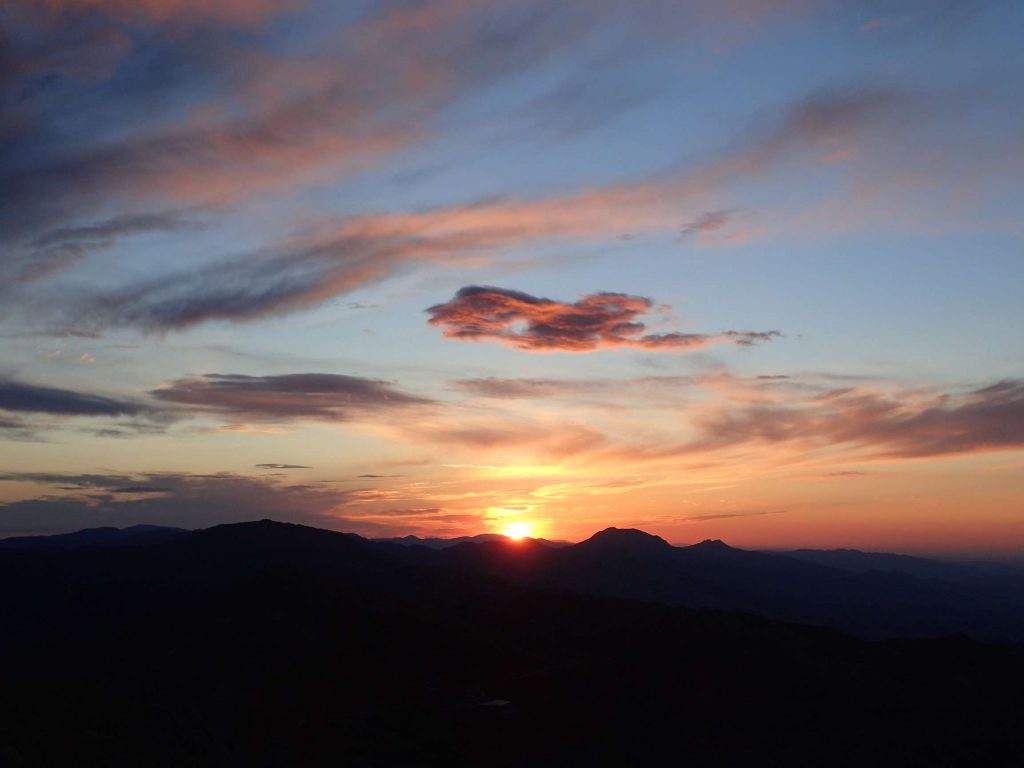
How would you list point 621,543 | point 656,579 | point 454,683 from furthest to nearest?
point 621,543
point 656,579
point 454,683

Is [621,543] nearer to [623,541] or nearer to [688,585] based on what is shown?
[623,541]

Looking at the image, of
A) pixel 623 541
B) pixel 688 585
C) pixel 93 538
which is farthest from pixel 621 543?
pixel 93 538

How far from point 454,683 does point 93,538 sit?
527ft

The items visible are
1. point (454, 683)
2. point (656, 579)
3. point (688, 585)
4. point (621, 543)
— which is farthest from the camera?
point (621, 543)

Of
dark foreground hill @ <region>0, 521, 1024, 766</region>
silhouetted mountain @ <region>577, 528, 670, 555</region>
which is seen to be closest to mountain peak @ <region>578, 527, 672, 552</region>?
silhouetted mountain @ <region>577, 528, 670, 555</region>

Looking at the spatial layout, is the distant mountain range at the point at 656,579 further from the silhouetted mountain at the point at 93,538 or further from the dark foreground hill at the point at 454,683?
the dark foreground hill at the point at 454,683

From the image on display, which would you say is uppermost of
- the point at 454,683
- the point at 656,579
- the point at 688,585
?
the point at 656,579

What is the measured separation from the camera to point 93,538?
189 m

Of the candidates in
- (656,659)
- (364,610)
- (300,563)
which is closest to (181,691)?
(364,610)

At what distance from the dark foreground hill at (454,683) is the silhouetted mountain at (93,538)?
81.6m

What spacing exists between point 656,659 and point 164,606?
48423mm

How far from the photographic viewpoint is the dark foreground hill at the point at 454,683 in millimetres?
43781

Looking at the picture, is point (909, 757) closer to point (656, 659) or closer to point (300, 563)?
point (656, 659)

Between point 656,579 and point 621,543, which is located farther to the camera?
point 621,543
